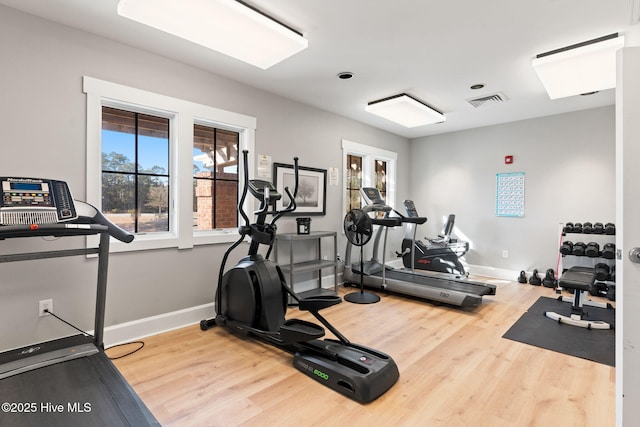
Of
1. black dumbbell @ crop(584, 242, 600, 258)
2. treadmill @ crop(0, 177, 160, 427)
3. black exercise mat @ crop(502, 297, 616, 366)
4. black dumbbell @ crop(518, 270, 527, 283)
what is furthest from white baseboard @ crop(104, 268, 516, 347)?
black dumbbell @ crop(584, 242, 600, 258)

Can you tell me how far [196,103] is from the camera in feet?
10.4

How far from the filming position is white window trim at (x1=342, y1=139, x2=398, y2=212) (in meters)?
4.90

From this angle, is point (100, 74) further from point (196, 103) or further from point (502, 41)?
point (502, 41)

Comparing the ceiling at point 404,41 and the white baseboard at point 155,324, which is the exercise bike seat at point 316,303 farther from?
the ceiling at point 404,41

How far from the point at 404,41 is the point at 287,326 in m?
2.49

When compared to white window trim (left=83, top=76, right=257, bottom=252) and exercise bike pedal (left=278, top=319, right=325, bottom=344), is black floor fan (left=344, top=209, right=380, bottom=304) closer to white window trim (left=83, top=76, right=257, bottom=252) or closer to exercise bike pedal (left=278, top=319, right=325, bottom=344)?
white window trim (left=83, top=76, right=257, bottom=252)

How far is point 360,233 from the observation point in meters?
4.06

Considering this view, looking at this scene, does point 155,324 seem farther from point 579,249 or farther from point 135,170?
point 579,249

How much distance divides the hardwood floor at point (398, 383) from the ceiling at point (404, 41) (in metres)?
2.54

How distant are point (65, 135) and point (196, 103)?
3.73 feet

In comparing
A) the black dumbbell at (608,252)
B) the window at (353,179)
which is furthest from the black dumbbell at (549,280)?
the window at (353,179)

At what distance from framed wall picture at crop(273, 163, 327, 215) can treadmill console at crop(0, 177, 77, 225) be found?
86.7 inches

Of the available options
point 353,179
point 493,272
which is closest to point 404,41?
point 353,179

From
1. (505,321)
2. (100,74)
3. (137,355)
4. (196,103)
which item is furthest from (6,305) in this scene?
(505,321)
